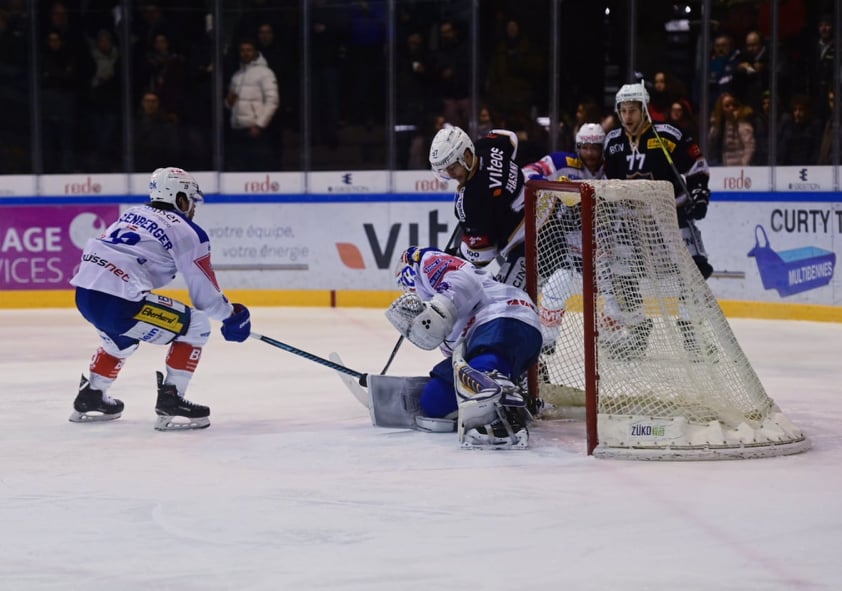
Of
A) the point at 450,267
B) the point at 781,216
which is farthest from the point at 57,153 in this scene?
the point at 450,267

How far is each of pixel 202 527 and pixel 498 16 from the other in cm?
664

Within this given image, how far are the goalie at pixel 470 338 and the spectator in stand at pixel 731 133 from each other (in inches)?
179

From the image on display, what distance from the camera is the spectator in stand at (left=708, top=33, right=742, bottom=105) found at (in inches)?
353

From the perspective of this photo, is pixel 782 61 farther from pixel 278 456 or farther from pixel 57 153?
pixel 278 456

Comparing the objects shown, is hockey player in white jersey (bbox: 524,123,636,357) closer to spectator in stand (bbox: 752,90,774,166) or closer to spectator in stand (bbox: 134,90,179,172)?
spectator in stand (bbox: 752,90,774,166)

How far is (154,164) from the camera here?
970 cm

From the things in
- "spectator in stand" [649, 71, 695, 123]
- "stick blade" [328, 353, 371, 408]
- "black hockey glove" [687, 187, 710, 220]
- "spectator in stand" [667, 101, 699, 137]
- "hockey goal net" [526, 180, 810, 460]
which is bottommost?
"stick blade" [328, 353, 371, 408]

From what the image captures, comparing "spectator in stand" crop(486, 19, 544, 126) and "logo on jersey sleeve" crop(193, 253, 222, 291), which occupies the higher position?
"spectator in stand" crop(486, 19, 544, 126)

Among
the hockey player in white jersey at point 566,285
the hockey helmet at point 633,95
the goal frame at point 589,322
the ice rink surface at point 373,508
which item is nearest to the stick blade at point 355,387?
the ice rink surface at point 373,508

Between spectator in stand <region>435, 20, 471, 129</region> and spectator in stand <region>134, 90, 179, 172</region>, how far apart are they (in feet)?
6.40

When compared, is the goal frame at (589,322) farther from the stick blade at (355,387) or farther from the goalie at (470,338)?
the stick blade at (355,387)

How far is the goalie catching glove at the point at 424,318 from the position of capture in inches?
174

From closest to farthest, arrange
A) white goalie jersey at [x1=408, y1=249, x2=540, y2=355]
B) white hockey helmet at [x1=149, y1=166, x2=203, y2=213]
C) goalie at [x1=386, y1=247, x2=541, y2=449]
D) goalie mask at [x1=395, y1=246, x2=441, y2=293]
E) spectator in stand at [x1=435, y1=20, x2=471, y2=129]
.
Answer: goalie at [x1=386, y1=247, x2=541, y2=449] → white goalie jersey at [x1=408, y1=249, x2=540, y2=355] → goalie mask at [x1=395, y1=246, x2=441, y2=293] → white hockey helmet at [x1=149, y1=166, x2=203, y2=213] → spectator in stand at [x1=435, y1=20, x2=471, y2=129]

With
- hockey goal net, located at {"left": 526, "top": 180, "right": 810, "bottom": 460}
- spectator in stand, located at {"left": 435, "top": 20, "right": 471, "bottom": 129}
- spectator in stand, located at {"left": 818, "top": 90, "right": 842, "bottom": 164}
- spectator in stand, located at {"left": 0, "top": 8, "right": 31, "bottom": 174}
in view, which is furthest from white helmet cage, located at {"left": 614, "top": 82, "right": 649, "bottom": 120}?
spectator in stand, located at {"left": 0, "top": 8, "right": 31, "bottom": 174}
